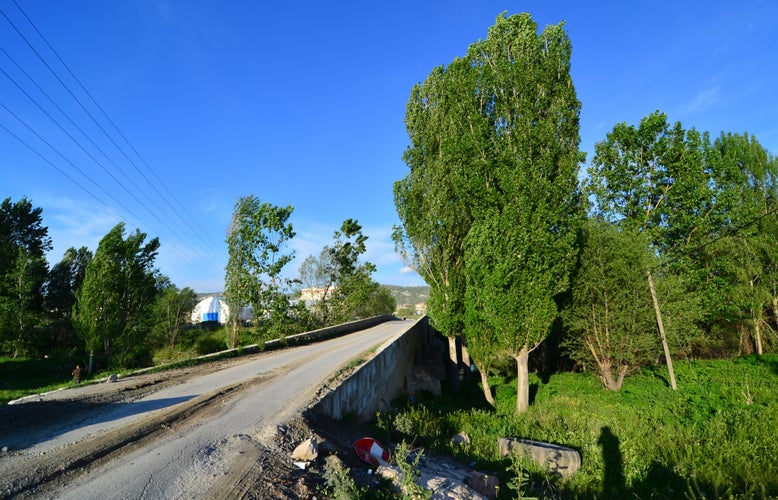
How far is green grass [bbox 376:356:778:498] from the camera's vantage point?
7723 millimetres

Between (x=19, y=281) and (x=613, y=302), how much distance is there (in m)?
41.6

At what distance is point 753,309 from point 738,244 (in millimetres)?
3727

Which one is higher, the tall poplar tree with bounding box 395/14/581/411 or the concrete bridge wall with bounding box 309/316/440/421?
the tall poplar tree with bounding box 395/14/581/411

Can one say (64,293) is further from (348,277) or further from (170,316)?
(348,277)

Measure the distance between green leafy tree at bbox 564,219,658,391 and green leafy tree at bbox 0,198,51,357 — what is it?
128ft

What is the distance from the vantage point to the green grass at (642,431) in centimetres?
772

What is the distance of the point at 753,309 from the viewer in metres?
20.6

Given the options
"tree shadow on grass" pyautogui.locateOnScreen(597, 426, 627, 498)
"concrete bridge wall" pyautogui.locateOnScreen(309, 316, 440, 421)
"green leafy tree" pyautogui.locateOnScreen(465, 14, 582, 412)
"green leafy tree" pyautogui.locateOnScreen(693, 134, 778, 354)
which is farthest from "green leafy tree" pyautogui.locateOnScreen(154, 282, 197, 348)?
"green leafy tree" pyautogui.locateOnScreen(693, 134, 778, 354)

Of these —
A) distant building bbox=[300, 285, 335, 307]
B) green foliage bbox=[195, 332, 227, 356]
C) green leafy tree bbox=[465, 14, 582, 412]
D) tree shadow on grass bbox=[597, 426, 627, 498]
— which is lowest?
tree shadow on grass bbox=[597, 426, 627, 498]

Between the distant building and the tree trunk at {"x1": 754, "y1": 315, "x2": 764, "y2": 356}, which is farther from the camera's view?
the distant building

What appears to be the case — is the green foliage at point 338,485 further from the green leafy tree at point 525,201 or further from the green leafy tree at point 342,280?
the green leafy tree at point 342,280

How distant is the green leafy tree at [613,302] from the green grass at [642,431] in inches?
58.6

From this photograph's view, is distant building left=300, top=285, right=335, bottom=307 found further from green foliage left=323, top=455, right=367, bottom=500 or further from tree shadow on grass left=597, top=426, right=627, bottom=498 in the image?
green foliage left=323, top=455, right=367, bottom=500

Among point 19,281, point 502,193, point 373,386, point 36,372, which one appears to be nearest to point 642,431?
point 373,386
